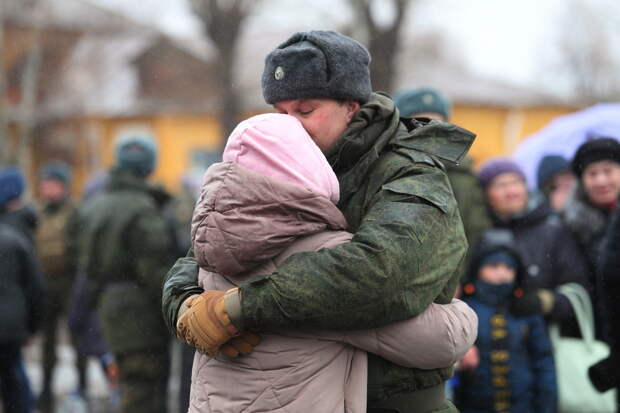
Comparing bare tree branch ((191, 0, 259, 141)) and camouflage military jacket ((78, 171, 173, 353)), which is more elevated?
bare tree branch ((191, 0, 259, 141))

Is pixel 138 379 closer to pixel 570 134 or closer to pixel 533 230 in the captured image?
pixel 533 230

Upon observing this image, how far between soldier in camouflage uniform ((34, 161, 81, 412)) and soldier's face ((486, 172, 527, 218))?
4.06 m

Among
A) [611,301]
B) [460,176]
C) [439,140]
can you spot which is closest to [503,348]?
[611,301]

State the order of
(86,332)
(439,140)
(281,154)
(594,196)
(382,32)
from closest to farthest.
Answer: (281,154)
(439,140)
(594,196)
(86,332)
(382,32)

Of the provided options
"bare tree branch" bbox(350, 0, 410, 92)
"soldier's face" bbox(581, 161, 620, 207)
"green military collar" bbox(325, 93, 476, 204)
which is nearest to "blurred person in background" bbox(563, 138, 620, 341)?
"soldier's face" bbox(581, 161, 620, 207)

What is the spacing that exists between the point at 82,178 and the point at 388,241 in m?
29.3

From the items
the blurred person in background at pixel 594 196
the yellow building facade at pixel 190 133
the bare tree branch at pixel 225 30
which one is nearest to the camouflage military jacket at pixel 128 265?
the blurred person in background at pixel 594 196

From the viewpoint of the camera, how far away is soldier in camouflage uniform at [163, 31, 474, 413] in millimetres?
1959

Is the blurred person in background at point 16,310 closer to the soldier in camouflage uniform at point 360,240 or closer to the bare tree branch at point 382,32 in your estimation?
the soldier in camouflage uniform at point 360,240

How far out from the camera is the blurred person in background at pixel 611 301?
3.16 m

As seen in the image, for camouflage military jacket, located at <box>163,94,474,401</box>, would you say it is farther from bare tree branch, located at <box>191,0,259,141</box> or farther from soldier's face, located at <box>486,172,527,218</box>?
bare tree branch, located at <box>191,0,259,141</box>

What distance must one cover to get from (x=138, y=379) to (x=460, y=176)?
2.58 m

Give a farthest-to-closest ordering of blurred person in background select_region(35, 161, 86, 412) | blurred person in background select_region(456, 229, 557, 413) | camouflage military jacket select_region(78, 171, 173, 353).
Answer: blurred person in background select_region(35, 161, 86, 412) → camouflage military jacket select_region(78, 171, 173, 353) → blurred person in background select_region(456, 229, 557, 413)

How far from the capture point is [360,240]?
2.00 metres
